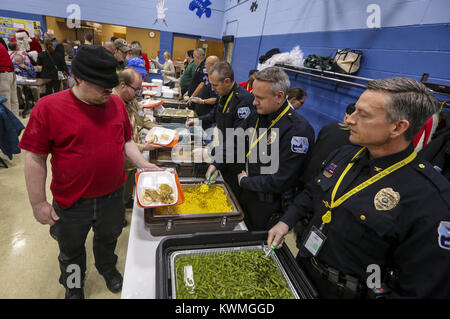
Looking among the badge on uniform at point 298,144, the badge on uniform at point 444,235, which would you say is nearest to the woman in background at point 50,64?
the badge on uniform at point 298,144

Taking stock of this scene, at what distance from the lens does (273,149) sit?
1.71m

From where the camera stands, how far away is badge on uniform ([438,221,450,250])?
83 centimetres

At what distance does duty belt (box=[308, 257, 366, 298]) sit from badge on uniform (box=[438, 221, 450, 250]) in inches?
14.4

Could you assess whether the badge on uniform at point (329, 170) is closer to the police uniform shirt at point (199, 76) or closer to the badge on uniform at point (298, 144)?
the badge on uniform at point (298, 144)

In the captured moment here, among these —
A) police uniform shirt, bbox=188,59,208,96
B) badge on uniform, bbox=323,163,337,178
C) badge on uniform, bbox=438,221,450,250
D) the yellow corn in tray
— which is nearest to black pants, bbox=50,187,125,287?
the yellow corn in tray

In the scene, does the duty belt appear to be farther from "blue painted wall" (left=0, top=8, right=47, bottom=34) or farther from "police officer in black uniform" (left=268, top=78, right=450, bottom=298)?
"blue painted wall" (left=0, top=8, right=47, bottom=34)

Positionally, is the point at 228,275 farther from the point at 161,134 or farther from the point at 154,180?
the point at 161,134

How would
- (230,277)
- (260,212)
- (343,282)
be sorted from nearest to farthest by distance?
(343,282), (230,277), (260,212)

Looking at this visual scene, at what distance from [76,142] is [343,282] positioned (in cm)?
156

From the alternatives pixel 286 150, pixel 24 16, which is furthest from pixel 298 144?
pixel 24 16
